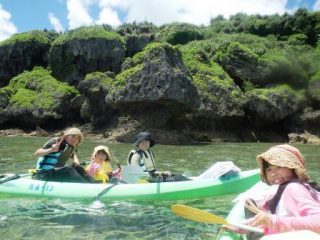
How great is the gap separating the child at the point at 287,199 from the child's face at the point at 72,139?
494 cm

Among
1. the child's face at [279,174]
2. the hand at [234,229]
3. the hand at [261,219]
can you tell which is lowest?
the hand at [234,229]

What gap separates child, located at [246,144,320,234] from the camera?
2850 millimetres

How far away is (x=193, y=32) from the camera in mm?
46719

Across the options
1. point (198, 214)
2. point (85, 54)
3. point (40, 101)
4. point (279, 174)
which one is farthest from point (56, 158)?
point (85, 54)

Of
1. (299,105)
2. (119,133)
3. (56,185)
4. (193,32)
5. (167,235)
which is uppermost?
(193,32)

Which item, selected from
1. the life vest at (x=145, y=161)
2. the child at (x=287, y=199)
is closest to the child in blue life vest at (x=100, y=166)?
the life vest at (x=145, y=161)

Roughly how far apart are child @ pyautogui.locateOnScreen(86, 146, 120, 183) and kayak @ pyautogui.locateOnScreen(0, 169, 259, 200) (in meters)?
0.46

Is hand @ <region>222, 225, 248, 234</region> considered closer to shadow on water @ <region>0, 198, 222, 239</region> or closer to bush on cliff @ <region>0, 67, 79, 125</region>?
shadow on water @ <region>0, 198, 222, 239</region>

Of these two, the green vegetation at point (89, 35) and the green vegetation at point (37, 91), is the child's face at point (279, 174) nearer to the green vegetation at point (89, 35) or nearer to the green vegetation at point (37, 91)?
the green vegetation at point (37, 91)

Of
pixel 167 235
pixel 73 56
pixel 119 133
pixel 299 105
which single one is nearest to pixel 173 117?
pixel 119 133

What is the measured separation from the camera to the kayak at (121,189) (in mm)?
7504

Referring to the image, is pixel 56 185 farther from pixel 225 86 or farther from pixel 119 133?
pixel 225 86

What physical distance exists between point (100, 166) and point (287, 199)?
564cm

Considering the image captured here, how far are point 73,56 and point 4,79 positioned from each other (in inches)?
298
